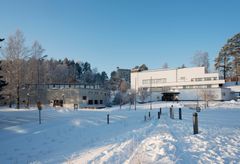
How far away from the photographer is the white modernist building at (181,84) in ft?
218

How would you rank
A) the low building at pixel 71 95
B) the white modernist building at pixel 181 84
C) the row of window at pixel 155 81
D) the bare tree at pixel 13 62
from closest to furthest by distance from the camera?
the bare tree at pixel 13 62 → the low building at pixel 71 95 → the white modernist building at pixel 181 84 → the row of window at pixel 155 81

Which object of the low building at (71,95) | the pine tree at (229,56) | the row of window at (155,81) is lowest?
the low building at (71,95)

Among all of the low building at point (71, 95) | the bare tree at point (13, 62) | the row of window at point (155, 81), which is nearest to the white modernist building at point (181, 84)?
the row of window at point (155, 81)

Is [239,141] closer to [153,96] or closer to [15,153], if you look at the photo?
[15,153]

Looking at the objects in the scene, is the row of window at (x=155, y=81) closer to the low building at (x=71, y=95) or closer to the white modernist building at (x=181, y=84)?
the white modernist building at (x=181, y=84)

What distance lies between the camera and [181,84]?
244 feet

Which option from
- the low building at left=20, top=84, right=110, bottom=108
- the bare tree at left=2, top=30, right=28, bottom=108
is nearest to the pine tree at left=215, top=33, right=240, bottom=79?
the low building at left=20, top=84, right=110, bottom=108

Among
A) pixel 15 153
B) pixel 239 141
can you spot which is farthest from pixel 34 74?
pixel 239 141

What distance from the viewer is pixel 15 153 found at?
12141mm

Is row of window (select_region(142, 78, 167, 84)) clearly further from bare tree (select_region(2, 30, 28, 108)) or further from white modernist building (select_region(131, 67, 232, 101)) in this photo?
bare tree (select_region(2, 30, 28, 108))

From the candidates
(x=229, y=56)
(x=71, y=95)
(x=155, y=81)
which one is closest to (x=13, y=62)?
(x=71, y=95)

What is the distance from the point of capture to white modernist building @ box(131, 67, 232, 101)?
6638 centimetres

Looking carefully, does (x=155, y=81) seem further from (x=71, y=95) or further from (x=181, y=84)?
(x=71, y=95)

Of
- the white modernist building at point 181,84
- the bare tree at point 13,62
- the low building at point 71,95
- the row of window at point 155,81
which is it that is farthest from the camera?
the row of window at point 155,81
